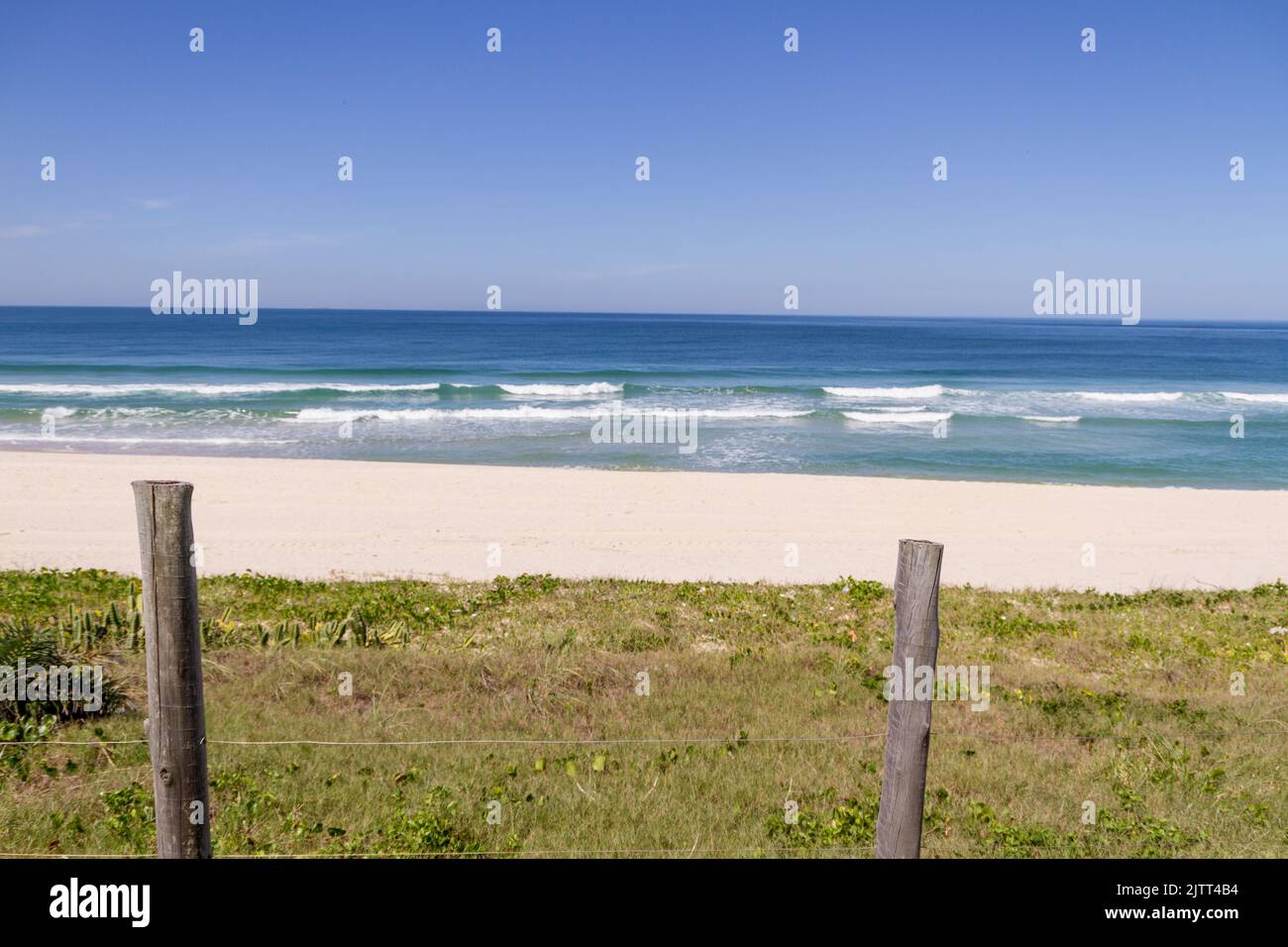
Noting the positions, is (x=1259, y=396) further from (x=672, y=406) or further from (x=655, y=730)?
(x=655, y=730)

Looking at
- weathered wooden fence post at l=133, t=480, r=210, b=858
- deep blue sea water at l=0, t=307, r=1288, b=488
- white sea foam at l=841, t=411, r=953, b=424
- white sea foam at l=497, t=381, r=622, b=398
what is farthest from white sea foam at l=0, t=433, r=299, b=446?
weathered wooden fence post at l=133, t=480, r=210, b=858

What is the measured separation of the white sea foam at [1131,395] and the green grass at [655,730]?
4194cm

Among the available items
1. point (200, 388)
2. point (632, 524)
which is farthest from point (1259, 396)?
point (200, 388)

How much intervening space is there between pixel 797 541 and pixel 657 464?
11.2 meters

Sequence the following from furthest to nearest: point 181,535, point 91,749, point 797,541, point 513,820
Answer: point 797,541 → point 91,749 → point 513,820 → point 181,535

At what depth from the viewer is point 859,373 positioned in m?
65.9

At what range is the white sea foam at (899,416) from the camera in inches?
1566

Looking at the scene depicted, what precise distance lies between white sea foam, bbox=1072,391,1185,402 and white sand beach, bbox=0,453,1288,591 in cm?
2623

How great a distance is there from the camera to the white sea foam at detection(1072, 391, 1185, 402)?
161 feet

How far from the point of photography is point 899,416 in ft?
135
